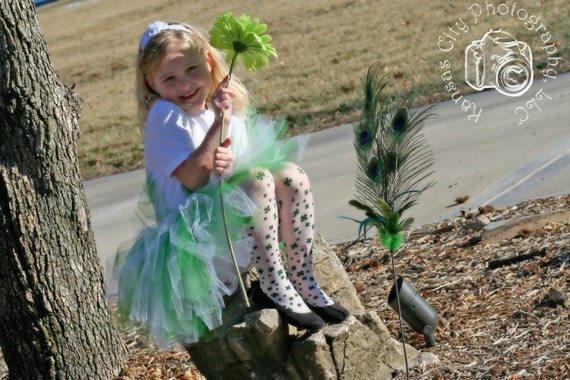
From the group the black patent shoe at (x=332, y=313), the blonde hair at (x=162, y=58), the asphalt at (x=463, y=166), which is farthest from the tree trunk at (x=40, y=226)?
the asphalt at (x=463, y=166)

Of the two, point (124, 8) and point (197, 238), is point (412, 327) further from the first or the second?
point (124, 8)

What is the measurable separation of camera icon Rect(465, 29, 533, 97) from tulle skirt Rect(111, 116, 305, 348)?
255 inches

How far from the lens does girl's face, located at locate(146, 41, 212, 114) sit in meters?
3.97

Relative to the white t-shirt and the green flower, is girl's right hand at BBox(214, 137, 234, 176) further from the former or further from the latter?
the green flower

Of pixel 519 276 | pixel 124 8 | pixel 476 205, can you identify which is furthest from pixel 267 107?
pixel 124 8

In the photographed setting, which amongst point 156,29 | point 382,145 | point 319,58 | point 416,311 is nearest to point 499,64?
point 319,58

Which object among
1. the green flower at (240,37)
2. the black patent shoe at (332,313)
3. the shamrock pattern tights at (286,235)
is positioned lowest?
the black patent shoe at (332,313)

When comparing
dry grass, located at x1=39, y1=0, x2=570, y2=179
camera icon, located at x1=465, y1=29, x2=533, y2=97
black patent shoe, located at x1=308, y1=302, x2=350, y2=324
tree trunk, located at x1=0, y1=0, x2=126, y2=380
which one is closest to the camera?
black patent shoe, located at x1=308, y1=302, x2=350, y2=324

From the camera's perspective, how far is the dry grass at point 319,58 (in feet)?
36.7

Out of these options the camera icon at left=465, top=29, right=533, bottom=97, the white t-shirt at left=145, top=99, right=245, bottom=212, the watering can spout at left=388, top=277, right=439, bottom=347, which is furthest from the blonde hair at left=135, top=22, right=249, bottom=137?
the camera icon at left=465, top=29, right=533, bottom=97

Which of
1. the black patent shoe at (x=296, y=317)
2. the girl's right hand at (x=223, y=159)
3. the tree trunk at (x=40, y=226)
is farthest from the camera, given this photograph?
the tree trunk at (x=40, y=226)

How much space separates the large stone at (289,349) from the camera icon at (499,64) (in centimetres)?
621

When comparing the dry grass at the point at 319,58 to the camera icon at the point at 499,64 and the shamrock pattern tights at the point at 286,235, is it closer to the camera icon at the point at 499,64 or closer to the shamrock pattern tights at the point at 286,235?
the camera icon at the point at 499,64

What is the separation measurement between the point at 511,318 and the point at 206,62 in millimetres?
1741
